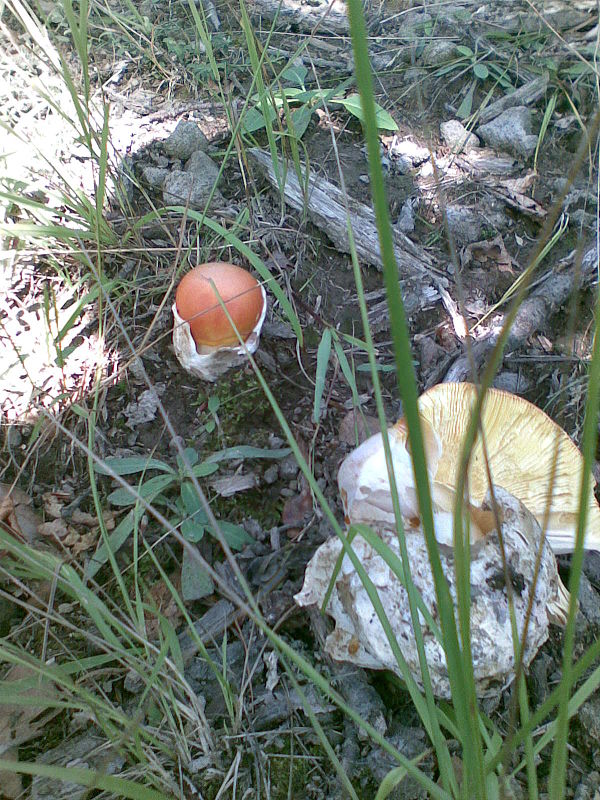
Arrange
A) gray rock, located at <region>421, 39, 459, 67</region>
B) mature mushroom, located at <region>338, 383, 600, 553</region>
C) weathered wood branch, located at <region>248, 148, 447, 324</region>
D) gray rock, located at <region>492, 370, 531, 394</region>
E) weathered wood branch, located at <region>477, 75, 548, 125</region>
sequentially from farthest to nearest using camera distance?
gray rock, located at <region>421, 39, 459, 67</region> < weathered wood branch, located at <region>477, 75, 548, 125</region> < weathered wood branch, located at <region>248, 148, 447, 324</region> < gray rock, located at <region>492, 370, 531, 394</region> < mature mushroom, located at <region>338, 383, 600, 553</region>

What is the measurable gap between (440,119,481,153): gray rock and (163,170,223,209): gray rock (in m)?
1.08

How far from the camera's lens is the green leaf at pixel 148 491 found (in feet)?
4.91

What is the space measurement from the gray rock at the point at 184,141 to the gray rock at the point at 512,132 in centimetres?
124

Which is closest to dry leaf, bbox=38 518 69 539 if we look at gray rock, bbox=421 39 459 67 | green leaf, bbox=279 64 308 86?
green leaf, bbox=279 64 308 86

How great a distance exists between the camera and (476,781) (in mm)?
738

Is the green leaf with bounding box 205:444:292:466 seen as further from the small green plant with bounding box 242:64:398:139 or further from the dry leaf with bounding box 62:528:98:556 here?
the small green plant with bounding box 242:64:398:139

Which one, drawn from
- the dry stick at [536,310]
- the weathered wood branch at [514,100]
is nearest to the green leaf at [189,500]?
the dry stick at [536,310]

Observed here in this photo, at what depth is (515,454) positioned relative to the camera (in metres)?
1.39

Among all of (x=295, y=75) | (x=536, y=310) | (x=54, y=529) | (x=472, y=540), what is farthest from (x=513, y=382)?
(x=295, y=75)

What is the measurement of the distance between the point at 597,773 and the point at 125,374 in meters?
1.59

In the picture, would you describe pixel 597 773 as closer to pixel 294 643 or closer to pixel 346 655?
pixel 346 655

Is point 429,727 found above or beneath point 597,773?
above

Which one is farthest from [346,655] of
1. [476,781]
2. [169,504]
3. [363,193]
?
[363,193]

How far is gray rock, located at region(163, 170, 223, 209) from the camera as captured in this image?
7.00ft
